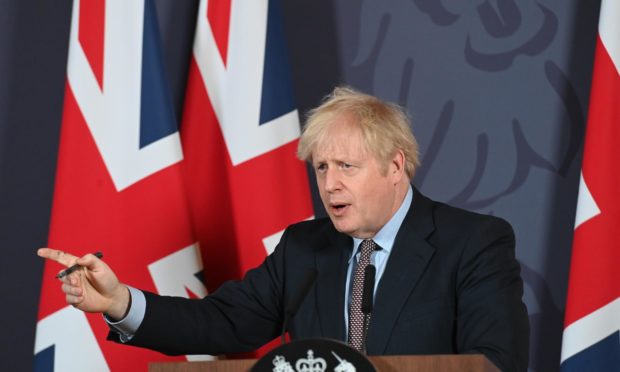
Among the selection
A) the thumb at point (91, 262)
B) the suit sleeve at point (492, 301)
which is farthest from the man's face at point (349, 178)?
the thumb at point (91, 262)

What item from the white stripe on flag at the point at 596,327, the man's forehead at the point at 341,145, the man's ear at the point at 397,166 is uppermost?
the man's forehead at the point at 341,145

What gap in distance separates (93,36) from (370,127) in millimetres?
1176

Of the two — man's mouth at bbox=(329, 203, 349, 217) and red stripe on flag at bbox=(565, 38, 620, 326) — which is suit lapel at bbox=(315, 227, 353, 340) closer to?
man's mouth at bbox=(329, 203, 349, 217)

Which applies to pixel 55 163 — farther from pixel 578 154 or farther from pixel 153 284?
pixel 578 154

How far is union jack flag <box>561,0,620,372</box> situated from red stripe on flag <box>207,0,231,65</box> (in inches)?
48.5

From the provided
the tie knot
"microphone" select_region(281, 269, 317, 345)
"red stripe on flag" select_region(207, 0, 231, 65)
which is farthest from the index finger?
"red stripe on flag" select_region(207, 0, 231, 65)

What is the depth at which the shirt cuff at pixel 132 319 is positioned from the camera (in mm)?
2600

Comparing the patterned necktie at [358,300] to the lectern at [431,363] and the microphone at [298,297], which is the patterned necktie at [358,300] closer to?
the microphone at [298,297]

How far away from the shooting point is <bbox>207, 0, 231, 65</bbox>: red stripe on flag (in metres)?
3.64

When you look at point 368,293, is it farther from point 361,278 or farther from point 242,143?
point 242,143

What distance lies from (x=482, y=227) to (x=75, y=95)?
1450mm

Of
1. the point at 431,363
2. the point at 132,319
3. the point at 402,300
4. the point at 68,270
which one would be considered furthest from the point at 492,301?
the point at 68,270

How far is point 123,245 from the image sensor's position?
11.0ft

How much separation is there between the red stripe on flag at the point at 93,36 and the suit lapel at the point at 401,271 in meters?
1.23
